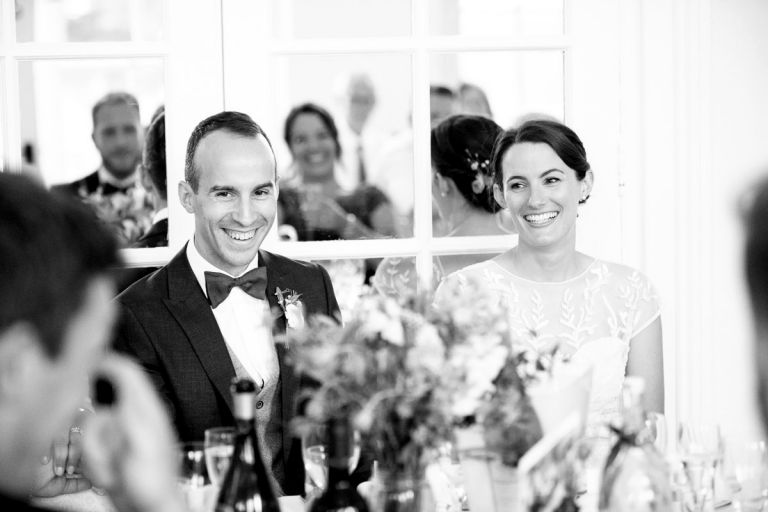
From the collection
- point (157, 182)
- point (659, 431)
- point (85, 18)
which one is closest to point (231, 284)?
point (157, 182)


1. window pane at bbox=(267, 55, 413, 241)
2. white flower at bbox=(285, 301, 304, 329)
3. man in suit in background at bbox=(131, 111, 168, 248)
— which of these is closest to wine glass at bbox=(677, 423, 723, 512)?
white flower at bbox=(285, 301, 304, 329)

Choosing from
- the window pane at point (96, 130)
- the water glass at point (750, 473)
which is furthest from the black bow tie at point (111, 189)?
the water glass at point (750, 473)

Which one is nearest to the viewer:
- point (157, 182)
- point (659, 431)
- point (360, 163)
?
point (659, 431)

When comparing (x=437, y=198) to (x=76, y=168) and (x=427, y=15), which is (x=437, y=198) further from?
(x=76, y=168)

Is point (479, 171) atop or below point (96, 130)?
below

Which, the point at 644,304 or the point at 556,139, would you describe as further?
the point at 644,304

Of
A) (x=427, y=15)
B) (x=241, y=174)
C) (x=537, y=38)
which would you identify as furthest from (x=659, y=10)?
(x=241, y=174)

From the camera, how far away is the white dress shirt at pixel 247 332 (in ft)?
8.73

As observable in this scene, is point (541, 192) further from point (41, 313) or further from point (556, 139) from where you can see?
point (41, 313)

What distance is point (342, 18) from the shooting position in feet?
10.4

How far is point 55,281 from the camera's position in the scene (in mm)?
1175

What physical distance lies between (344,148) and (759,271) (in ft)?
9.88

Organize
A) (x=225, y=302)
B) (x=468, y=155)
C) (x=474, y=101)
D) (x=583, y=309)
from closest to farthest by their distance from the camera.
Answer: (x=225, y=302) < (x=583, y=309) < (x=468, y=155) < (x=474, y=101)

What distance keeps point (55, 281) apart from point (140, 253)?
6.32ft
